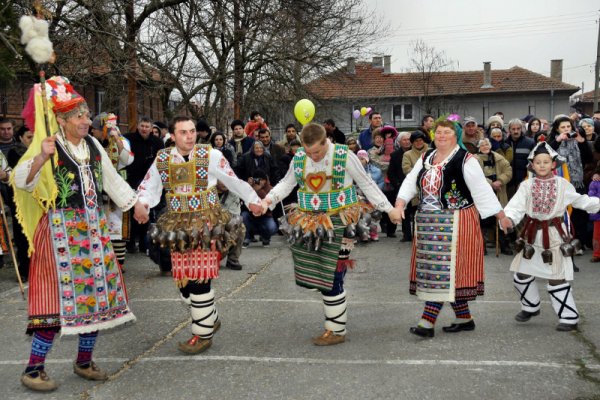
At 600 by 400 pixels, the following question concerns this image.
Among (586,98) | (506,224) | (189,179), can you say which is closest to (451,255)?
(506,224)

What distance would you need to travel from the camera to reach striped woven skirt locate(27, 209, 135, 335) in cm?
468

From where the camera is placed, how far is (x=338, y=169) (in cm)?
569

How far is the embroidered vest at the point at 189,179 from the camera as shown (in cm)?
551

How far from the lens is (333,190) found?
5738 millimetres

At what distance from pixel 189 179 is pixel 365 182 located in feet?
5.00

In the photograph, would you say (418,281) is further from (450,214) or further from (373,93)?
(373,93)

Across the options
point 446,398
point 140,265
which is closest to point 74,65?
point 140,265

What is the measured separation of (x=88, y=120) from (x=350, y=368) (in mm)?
2676

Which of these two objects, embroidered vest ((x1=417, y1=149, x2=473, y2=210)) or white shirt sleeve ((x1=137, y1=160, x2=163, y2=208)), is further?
embroidered vest ((x1=417, y1=149, x2=473, y2=210))

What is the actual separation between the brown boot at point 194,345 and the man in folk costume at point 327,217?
3.04 feet

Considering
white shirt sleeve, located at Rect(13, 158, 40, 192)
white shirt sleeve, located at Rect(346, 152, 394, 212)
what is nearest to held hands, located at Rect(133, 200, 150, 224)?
white shirt sleeve, located at Rect(13, 158, 40, 192)

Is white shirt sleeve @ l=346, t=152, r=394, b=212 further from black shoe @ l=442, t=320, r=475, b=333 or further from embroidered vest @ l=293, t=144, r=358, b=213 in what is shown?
black shoe @ l=442, t=320, r=475, b=333

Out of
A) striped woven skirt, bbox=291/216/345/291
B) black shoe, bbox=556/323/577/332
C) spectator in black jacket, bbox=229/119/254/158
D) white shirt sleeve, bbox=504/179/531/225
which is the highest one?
spectator in black jacket, bbox=229/119/254/158

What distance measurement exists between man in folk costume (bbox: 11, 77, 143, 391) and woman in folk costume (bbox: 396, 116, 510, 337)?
8.51ft
